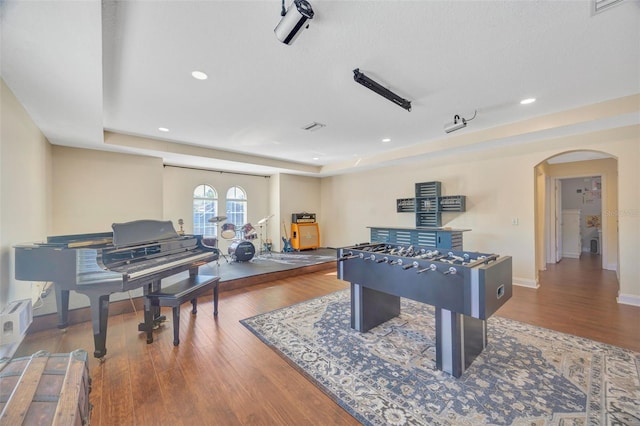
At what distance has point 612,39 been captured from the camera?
2072mm

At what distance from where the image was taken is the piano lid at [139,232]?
8.98 ft

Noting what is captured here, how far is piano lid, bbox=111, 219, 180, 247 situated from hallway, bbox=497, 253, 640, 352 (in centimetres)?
451

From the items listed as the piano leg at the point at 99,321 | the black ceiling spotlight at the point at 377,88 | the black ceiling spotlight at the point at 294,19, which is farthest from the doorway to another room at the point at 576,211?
the piano leg at the point at 99,321

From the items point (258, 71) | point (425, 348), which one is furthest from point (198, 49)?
point (425, 348)

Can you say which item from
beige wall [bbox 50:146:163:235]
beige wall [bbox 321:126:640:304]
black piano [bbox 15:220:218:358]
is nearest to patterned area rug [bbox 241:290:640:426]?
black piano [bbox 15:220:218:358]

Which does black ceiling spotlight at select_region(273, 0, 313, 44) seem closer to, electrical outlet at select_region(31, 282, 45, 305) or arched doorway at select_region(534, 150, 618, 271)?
electrical outlet at select_region(31, 282, 45, 305)

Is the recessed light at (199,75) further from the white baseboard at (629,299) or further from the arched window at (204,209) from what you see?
the white baseboard at (629,299)

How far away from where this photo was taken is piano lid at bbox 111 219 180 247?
8.98 feet

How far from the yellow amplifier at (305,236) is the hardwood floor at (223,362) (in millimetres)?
3816

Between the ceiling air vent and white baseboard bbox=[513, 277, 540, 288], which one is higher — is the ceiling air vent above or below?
above

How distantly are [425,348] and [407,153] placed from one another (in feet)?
13.7

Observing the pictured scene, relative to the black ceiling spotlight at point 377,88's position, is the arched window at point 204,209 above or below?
below

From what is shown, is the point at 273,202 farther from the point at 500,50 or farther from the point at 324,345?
the point at 500,50

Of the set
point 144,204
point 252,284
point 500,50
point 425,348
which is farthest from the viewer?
point 144,204
